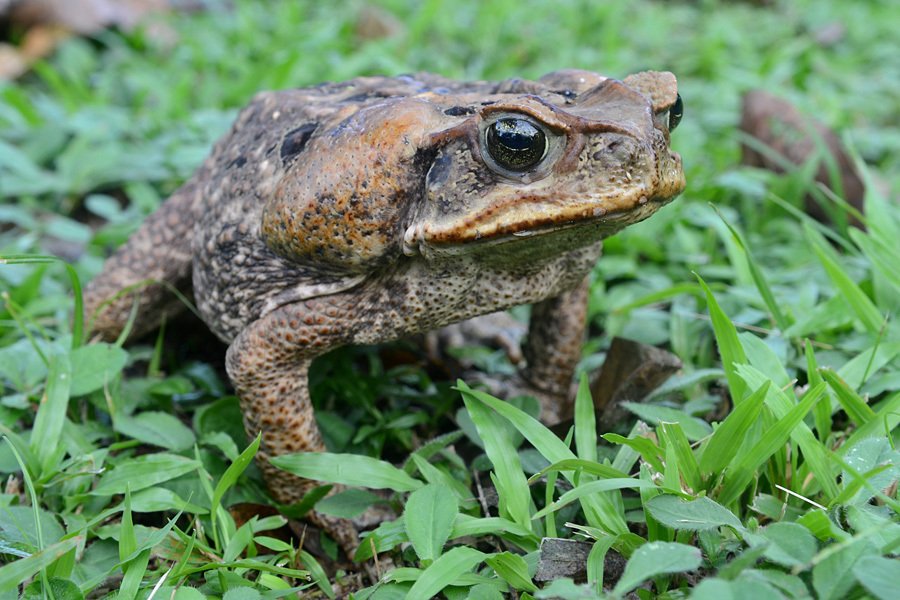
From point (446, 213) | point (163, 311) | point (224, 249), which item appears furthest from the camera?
point (163, 311)

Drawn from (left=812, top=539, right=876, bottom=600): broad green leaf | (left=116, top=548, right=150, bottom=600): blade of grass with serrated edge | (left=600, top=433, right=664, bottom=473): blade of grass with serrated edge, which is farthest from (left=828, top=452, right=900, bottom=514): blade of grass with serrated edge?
(left=116, top=548, right=150, bottom=600): blade of grass with serrated edge

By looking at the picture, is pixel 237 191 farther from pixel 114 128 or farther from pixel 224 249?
pixel 114 128

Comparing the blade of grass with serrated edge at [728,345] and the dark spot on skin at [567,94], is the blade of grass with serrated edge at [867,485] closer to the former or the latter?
the blade of grass with serrated edge at [728,345]

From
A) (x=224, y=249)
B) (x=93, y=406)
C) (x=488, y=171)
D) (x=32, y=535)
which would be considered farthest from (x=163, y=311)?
(x=488, y=171)

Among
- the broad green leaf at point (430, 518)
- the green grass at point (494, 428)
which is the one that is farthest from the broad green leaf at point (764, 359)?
the broad green leaf at point (430, 518)

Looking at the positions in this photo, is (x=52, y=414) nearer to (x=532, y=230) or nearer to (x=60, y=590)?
(x=60, y=590)

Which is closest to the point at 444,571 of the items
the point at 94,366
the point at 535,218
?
the point at 535,218
